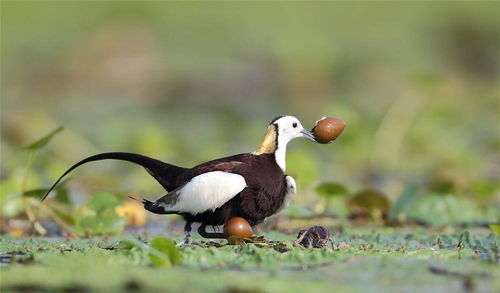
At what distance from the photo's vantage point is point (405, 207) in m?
6.95

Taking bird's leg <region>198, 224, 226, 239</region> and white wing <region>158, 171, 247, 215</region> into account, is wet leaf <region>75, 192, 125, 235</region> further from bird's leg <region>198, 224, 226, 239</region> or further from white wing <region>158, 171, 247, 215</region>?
white wing <region>158, 171, 247, 215</region>

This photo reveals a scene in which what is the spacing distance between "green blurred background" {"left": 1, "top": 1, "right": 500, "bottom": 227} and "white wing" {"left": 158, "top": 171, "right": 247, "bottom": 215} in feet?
18.2

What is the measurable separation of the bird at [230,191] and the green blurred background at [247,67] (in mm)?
5317

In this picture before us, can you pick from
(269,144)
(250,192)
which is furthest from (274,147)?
(250,192)

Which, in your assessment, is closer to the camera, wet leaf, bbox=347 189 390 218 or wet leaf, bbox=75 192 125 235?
wet leaf, bbox=75 192 125 235

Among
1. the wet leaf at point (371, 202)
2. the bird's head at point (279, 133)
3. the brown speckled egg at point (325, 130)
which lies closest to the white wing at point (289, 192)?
the bird's head at point (279, 133)

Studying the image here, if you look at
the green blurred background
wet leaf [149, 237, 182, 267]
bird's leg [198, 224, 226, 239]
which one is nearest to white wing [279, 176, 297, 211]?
bird's leg [198, 224, 226, 239]

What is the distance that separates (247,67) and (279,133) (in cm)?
920

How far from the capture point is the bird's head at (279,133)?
5523 millimetres

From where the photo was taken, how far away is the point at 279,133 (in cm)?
557

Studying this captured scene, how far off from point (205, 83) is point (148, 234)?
27.3ft

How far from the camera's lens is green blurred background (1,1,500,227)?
468 inches

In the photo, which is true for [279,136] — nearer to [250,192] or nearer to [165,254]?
[250,192]

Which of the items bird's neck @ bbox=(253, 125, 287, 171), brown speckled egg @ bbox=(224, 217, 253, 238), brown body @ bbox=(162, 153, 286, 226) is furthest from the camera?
bird's neck @ bbox=(253, 125, 287, 171)
